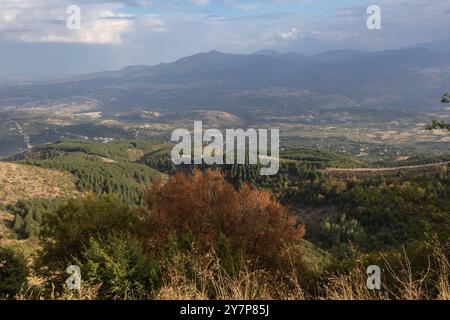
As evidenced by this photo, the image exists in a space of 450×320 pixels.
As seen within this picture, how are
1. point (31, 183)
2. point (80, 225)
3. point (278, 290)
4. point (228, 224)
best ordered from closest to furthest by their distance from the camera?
point (278, 290) → point (80, 225) → point (228, 224) → point (31, 183)

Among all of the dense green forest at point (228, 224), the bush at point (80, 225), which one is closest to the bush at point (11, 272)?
the dense green forest at point (228, 224)

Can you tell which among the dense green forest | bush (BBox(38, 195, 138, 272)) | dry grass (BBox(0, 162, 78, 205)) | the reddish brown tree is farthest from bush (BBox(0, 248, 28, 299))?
dry grass (BBox(0, 162, 78, 205))

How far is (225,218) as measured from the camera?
88.5ft

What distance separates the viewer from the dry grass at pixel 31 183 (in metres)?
91.9

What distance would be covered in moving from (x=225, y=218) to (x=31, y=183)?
89.0 metres

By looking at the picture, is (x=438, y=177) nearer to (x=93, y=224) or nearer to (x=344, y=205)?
(x=344, y=205)

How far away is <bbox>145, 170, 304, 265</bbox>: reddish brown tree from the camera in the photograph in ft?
81.9

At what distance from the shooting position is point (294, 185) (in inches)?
3740

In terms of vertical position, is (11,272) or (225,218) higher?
(11,272)

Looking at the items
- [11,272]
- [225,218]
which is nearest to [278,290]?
[11,272]

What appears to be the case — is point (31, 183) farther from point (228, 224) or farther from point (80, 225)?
point (80, 225)

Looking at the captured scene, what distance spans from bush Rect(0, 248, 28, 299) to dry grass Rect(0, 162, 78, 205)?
72569 mm

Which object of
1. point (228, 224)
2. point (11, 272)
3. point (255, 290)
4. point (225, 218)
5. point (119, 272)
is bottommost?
point (228, 224)
